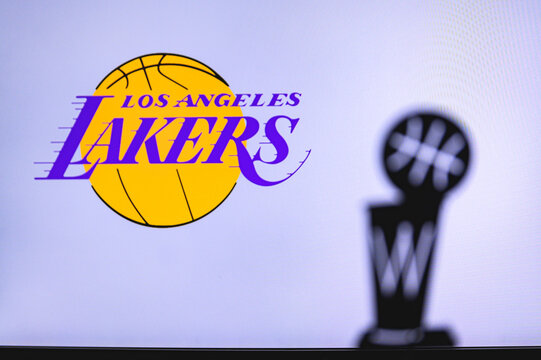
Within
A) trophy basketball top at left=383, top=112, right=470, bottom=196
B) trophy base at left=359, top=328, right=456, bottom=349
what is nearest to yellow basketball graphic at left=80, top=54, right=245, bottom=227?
trophy basketball top at left=383, top=112, right=470, bottom=196

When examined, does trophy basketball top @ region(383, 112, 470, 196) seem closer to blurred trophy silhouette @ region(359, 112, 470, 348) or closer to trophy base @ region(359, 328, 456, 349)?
blurred trophy silhouette @ region(359, 112, 470, 348)

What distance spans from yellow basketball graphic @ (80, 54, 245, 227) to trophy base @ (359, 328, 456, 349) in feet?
2.65

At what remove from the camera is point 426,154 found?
1.58 meters

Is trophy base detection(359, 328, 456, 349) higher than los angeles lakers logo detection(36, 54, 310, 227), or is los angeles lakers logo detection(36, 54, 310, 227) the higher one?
los angeles lakers logo detection(36, 54, 310, 227)

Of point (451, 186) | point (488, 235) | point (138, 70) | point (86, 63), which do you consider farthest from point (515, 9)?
point (86, 63)

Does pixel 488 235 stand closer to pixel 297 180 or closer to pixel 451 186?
pixel 451 186

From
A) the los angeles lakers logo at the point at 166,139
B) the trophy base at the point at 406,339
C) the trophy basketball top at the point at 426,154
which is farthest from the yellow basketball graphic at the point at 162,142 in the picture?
the trophy base at the point at 406,339

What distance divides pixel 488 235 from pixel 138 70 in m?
1.55

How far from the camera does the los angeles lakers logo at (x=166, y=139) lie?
1.59 metres

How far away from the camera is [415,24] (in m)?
1.59

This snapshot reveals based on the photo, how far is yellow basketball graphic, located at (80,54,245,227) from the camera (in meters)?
1.59

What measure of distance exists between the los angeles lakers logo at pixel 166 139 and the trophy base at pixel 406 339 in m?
0.72

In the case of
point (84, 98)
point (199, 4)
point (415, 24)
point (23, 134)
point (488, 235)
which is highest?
point (199, 4)

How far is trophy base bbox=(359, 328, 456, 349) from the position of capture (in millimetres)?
1544
